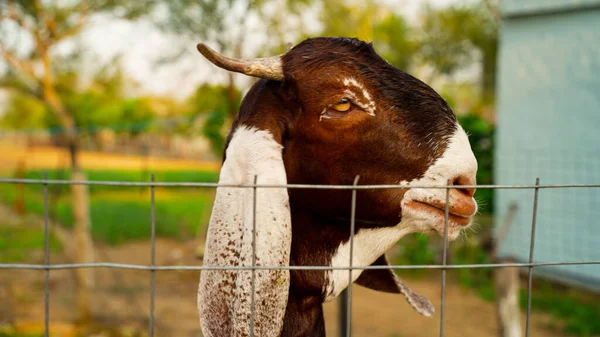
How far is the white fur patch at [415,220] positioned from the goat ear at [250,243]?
0.70ft

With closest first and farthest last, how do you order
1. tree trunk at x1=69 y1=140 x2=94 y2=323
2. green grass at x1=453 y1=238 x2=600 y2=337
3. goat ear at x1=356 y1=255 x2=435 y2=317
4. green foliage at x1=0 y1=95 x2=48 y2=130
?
goat ear at x1=356 y1=255 x2=435 y2=317 → green grass at x1=453 y1=238 x2=600 y2=337 → tree trunk at x1=69 y1=140 x2=94 y2=323 → green foliage at x1=0 y1=95 x2=48 y2=130

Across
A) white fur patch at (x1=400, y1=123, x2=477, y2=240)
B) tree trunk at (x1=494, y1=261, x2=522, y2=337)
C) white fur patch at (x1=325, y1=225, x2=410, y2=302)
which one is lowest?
tree trunk at (x1=494, y1=261, x2=522, y2=337)

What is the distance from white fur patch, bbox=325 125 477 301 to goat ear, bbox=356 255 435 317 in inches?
10.8

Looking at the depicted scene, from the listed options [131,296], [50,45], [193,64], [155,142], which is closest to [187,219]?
[131,296]

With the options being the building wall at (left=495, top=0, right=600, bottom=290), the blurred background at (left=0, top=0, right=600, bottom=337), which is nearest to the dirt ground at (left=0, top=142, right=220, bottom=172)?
the blurred background at (left=0, top=0, right=600, bottom=337)

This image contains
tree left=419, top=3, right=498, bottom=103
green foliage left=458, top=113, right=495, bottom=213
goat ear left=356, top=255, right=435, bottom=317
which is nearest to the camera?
goat ear left=356, top=255, right=435, bottom=317

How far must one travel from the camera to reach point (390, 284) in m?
2.19

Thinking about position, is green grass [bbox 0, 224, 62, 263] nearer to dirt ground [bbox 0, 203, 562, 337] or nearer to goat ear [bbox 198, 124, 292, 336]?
dirt ground [bbox 0, 203, 562, 337]

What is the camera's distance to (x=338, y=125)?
1733mm

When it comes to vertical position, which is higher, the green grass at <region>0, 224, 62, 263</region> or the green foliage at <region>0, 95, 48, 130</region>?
the green foliage at <region>0, 95, 48, 130</region>

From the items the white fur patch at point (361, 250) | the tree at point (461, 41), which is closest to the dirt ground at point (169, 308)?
the white fur patch at point (361, 250)

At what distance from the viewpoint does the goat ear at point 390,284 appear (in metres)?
2.14

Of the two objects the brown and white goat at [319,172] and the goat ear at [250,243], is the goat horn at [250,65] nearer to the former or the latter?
the brown and white goat at [319,172]

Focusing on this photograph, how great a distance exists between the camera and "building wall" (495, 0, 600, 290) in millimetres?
7160
